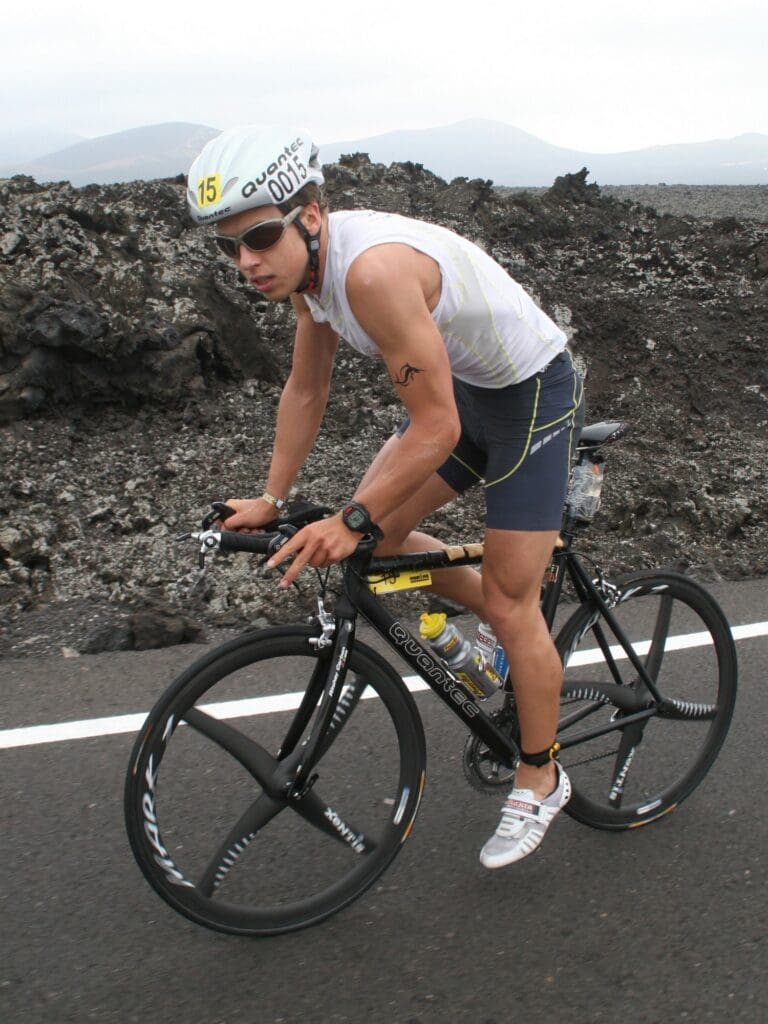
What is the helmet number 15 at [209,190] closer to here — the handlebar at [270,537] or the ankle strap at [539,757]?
the handlebar at [270,537]

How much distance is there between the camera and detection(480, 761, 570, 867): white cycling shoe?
9.22 feet

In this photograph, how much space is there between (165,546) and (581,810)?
9.62ft

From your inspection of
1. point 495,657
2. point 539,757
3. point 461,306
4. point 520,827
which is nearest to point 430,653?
point 495,657

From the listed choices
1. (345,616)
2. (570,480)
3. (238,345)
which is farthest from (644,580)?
(238,345)

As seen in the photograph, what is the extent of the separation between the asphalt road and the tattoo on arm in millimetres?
1509

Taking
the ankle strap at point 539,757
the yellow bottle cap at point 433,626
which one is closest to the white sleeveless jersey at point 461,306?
the yellow bottle cap at point 433,626

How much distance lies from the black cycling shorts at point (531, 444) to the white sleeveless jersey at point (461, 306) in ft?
0.19

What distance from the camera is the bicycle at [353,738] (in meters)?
2.49

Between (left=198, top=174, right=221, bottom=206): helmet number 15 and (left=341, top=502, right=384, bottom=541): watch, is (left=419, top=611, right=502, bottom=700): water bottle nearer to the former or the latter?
(left=341, top=502, right=384, bottom=541): watch

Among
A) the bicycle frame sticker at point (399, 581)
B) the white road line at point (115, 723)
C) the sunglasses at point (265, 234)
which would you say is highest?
the sunglasses at point (265, 234)

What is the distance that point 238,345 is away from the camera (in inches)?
279

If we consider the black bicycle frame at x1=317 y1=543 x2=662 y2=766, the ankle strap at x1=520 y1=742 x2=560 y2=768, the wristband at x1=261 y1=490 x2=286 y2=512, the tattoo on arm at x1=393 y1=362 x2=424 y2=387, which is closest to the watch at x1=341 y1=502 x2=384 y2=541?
the black bicycle frame at x1=317 y1=543 x2=662 y2=766

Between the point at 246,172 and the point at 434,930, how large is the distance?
6.69 ft

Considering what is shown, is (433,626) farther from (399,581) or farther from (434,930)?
(434,930)
